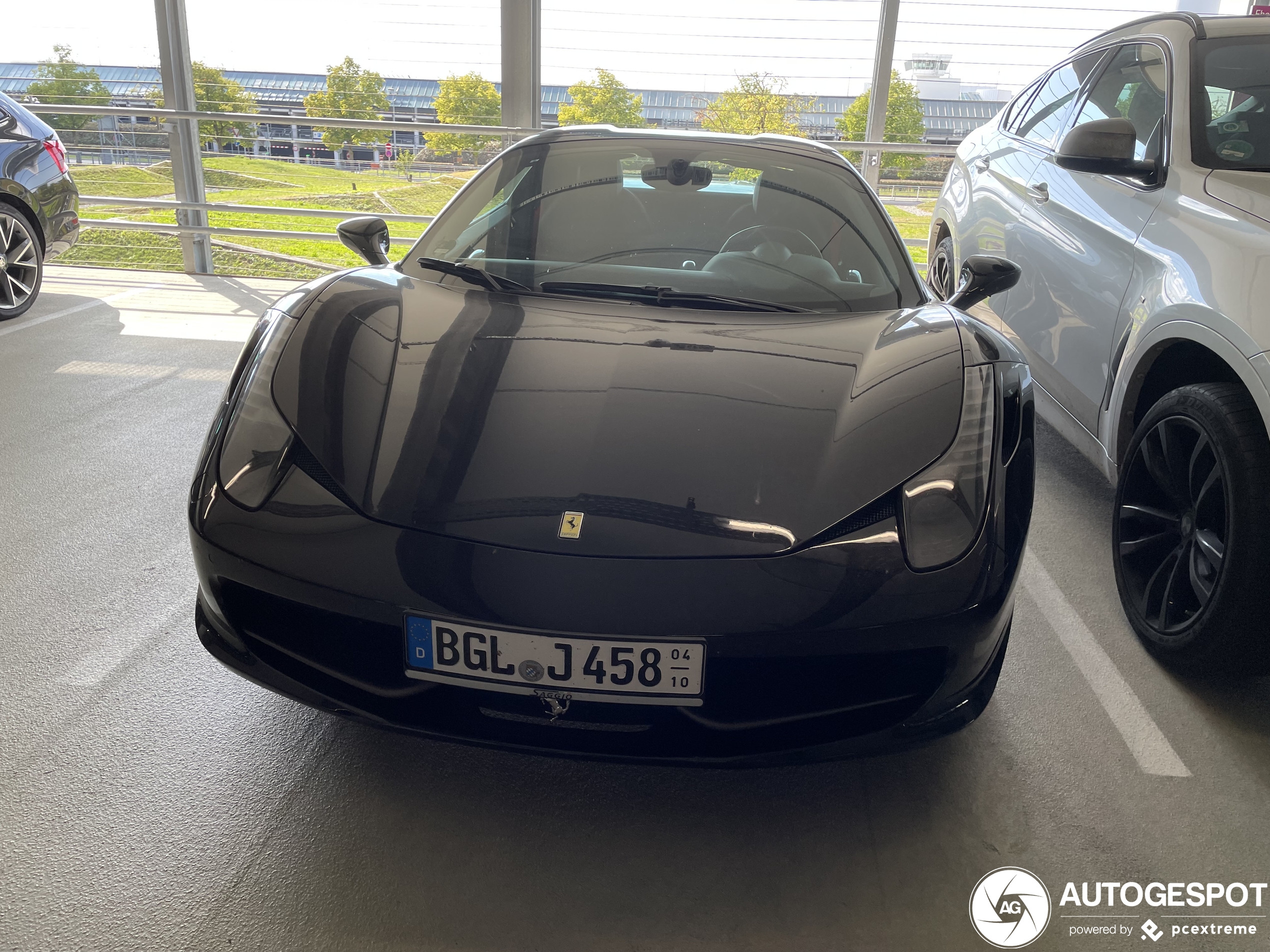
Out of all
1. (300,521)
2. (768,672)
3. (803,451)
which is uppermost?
(803,451)

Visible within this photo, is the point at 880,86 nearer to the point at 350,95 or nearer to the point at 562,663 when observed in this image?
the point at 350,95

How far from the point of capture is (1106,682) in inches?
84.5

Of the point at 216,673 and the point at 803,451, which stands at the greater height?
the point at 803,451

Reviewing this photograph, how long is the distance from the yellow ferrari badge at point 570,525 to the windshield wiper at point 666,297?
85 centimetres

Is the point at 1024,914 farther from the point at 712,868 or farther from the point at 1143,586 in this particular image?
the point at 1143,586

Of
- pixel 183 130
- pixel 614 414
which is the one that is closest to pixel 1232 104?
pixel 614 414

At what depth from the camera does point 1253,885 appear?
1573 mm

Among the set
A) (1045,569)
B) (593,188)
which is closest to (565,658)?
(593,188)

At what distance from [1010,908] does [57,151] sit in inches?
232

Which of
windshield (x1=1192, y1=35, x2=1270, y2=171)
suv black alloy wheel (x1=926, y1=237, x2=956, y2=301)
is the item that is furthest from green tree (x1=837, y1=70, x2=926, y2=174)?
windshield (x1=1192, y1=35, x2=1270, y2=171)

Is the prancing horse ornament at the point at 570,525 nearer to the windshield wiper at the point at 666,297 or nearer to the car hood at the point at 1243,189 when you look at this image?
the windshield wiper at the point at 666,297

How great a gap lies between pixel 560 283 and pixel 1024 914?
1567mm

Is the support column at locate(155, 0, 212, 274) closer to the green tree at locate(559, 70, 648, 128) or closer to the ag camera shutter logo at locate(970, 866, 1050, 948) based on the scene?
the green tree at locate(559, 70, 648, 128)

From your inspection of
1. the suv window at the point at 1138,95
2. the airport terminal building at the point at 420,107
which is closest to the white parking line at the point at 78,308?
the airport terminal building at the point at 420,107
